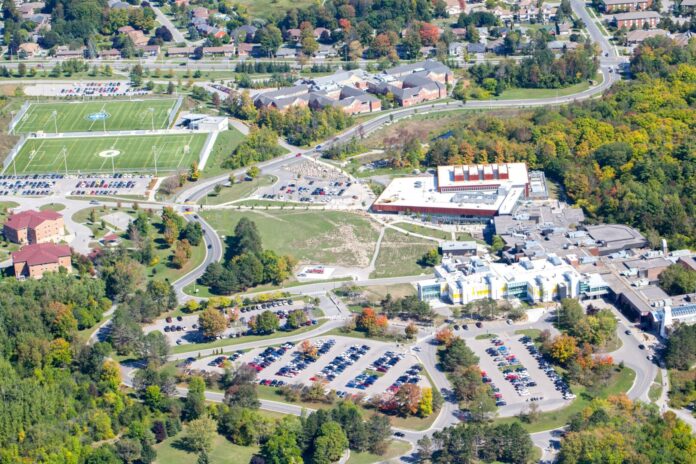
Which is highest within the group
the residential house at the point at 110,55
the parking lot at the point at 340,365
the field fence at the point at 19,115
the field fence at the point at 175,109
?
the residential house at the point at 110,55

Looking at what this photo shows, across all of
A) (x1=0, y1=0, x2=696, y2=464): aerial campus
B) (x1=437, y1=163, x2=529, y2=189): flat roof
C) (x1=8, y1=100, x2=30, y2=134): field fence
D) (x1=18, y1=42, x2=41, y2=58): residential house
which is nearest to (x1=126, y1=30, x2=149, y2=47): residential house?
(x1=0, y1=0, x2=696, y2=464): aerial campus

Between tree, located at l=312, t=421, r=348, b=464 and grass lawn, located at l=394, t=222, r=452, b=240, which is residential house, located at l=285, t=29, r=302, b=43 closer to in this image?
grass lawn, located at l=394, t=222, r=452, b=240

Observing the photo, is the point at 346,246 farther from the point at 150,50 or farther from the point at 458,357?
the point at 150,50

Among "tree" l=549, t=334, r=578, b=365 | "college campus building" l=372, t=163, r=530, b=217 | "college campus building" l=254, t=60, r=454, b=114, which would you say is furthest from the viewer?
"college campus building" l=254, t=60, r=454, b=114

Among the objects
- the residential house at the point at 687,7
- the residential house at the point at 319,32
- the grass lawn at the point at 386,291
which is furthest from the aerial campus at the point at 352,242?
the residential house at the point at 687,7

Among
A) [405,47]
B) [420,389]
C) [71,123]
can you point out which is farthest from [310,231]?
[405,47]

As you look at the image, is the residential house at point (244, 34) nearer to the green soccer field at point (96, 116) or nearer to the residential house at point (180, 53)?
the residential house at point (180, 53)

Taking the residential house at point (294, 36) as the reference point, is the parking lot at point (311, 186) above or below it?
below
